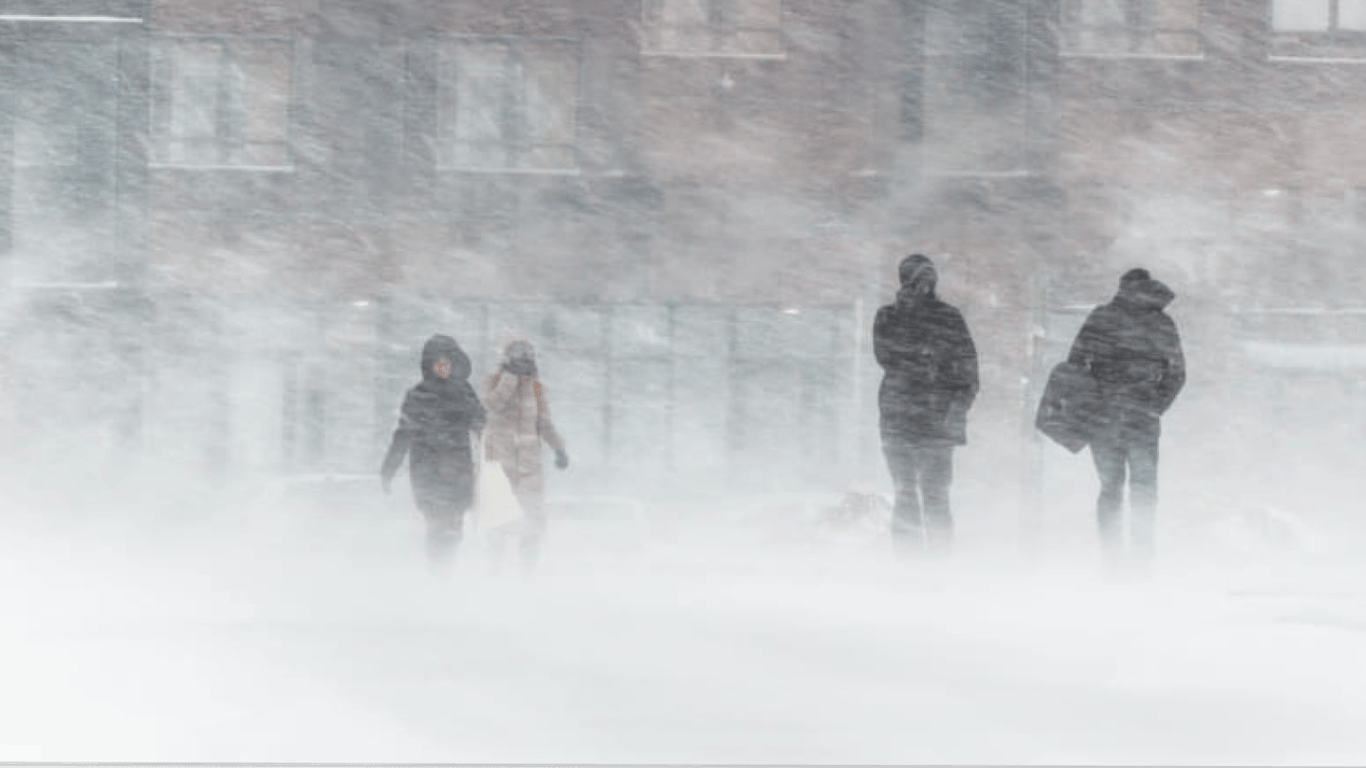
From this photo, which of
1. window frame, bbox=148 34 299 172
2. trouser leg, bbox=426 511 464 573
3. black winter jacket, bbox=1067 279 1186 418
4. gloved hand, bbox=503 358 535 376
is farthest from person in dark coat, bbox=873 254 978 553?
window frame, bbox=148 34 299 172

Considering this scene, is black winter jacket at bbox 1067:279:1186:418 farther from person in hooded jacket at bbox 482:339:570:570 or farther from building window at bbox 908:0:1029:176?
building window at bbox 908:0:1029:176

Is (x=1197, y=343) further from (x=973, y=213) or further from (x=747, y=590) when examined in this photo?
(x=747, y=590)

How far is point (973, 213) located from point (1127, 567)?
58.6 ft

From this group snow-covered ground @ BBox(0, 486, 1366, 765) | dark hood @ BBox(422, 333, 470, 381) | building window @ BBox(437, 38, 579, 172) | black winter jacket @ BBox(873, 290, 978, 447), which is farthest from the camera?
building window @ BBox(437, 38, 579, 172)

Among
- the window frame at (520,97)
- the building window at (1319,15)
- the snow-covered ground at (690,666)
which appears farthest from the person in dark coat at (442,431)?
the building window at (1319,15)

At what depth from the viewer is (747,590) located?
13.4 meters

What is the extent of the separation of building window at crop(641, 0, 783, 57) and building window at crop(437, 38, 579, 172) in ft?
3.58

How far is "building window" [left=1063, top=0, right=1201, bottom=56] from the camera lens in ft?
97.6

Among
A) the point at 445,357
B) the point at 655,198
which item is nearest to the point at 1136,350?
the point at 445,357

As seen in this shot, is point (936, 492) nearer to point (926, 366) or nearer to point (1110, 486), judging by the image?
point (926, 366)

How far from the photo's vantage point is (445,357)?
1307 cm

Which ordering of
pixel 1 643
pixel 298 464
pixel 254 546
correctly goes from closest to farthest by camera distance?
pixel 1 643 → pixel 254 546 → pixel 298 464

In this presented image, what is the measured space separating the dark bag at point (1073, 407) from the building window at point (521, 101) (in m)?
18.5

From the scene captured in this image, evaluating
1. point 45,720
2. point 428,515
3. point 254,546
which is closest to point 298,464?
point 254,546
